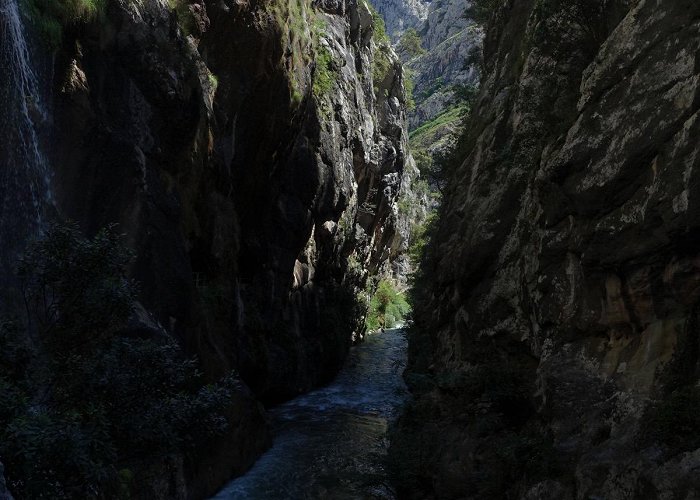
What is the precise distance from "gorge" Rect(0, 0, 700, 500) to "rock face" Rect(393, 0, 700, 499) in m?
0.05

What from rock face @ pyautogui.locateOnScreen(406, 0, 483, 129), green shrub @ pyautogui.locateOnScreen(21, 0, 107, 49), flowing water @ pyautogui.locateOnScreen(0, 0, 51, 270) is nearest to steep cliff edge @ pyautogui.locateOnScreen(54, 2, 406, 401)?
green shrub @ pyautogui.locateOnScreen(21, 0, 107, 49)

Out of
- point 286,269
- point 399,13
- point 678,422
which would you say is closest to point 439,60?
point 399,13

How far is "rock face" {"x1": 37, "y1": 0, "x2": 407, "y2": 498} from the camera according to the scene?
12492 millimetres

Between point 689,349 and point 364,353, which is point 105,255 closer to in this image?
point 689,349

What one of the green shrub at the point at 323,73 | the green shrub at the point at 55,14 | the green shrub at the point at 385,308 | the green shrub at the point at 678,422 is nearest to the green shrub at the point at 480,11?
the green shrub at the point at 323,73

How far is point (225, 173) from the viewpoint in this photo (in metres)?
19.3

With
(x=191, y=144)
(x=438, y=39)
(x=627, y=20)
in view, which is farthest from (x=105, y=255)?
(x=438, y=39)

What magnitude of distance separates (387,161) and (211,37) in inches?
1181

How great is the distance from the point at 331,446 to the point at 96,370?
12.2 meters

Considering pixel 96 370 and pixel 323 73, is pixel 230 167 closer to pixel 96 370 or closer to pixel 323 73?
pixel 323 73

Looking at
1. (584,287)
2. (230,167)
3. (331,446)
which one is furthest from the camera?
(230,167)

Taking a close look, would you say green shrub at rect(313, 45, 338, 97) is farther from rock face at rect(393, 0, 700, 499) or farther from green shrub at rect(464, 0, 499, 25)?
rock face at rect(393, 0, 700, 499)

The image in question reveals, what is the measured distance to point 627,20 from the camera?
1020 centimetres

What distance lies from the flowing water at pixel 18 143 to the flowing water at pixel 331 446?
25.5ft
